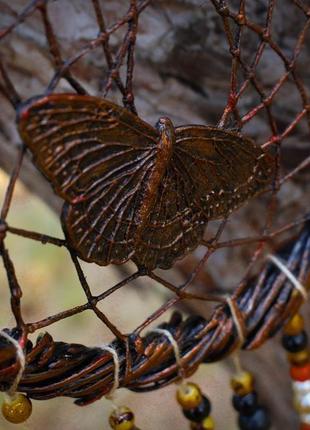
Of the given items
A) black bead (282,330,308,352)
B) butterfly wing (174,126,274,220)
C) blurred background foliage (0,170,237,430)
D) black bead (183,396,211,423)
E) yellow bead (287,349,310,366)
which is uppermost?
blurred background foliage (0,170,237,430)

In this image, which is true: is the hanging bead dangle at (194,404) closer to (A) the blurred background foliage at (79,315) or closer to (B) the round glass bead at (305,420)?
(B) the round glass bead at (305,420)

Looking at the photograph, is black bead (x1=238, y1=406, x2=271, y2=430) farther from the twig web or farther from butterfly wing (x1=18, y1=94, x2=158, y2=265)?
butterfly wing (x1=18, y1=94, x2=158, y2=265)

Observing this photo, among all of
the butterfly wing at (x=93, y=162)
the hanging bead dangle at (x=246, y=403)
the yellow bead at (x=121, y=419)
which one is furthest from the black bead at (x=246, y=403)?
the butterfly wing at (x=93, y=162)

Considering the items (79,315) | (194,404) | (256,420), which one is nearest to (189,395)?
(194,404)

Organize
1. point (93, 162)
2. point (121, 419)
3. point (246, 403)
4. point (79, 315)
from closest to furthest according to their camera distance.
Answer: point (93, 162)
point (121, 419)
point (246, 403)
point (79, 315)

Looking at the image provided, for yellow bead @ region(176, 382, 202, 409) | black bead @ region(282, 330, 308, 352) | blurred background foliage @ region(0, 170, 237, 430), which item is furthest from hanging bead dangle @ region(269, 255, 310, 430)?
blurred background foliage @ region(0, 170, 237, 430)

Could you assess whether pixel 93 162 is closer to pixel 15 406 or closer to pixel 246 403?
pixel 15 406
